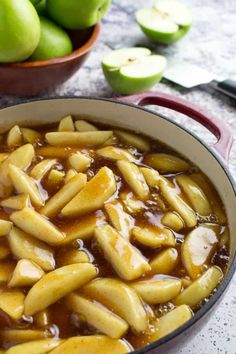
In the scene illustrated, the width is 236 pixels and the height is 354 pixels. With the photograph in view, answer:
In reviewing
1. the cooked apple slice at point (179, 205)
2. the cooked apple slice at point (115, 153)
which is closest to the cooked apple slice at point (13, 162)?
the cooked apple slice at point (115, 153)

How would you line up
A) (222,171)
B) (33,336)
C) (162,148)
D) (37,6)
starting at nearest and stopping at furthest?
(33,336), (222,171), (162,148), (37,6)

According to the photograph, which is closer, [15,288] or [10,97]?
[15,288]

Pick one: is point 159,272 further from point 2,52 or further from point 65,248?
point 2,52

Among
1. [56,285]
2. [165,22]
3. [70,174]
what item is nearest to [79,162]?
[70,174]

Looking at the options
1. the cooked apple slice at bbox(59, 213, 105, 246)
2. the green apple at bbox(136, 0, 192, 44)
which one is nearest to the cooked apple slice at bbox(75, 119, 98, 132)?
the cooked apple slice at bbox(59, 213, 105, 246)

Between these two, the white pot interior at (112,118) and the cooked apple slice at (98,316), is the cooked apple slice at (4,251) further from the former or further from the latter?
the white pot interior at (112,118)

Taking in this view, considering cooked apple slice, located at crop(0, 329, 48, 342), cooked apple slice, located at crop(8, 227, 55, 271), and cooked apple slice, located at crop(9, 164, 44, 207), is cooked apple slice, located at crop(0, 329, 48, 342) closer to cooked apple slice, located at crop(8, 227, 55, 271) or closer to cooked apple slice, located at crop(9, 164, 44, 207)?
cooked apple slice, located at crop(8, 227, 55, 271)

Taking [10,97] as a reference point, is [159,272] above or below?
above

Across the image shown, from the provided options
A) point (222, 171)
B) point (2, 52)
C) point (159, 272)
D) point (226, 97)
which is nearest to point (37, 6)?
point (2, 52)
